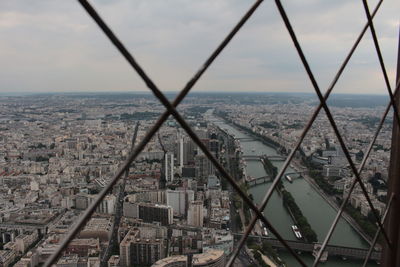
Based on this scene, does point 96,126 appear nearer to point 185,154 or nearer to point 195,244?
point 185,154

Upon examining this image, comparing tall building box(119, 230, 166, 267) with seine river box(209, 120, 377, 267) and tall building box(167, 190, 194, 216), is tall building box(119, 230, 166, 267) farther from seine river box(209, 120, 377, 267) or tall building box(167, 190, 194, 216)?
tall building box(167, 190, 194, 216)

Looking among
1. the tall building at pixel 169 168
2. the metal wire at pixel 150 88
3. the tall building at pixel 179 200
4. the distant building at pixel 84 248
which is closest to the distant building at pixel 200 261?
the distant building at pixel 84 248

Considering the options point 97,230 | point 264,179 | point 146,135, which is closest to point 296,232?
point 97,230

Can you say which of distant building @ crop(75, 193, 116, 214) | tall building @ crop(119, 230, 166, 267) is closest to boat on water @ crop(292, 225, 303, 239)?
tall building @ crop(119, 230, 166, 267)

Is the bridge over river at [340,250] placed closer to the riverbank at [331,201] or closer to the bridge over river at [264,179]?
the riverbank at [331,201]

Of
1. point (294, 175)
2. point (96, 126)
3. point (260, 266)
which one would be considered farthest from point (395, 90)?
point (96, 126)

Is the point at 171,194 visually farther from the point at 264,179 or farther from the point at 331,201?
the point at 331,201
